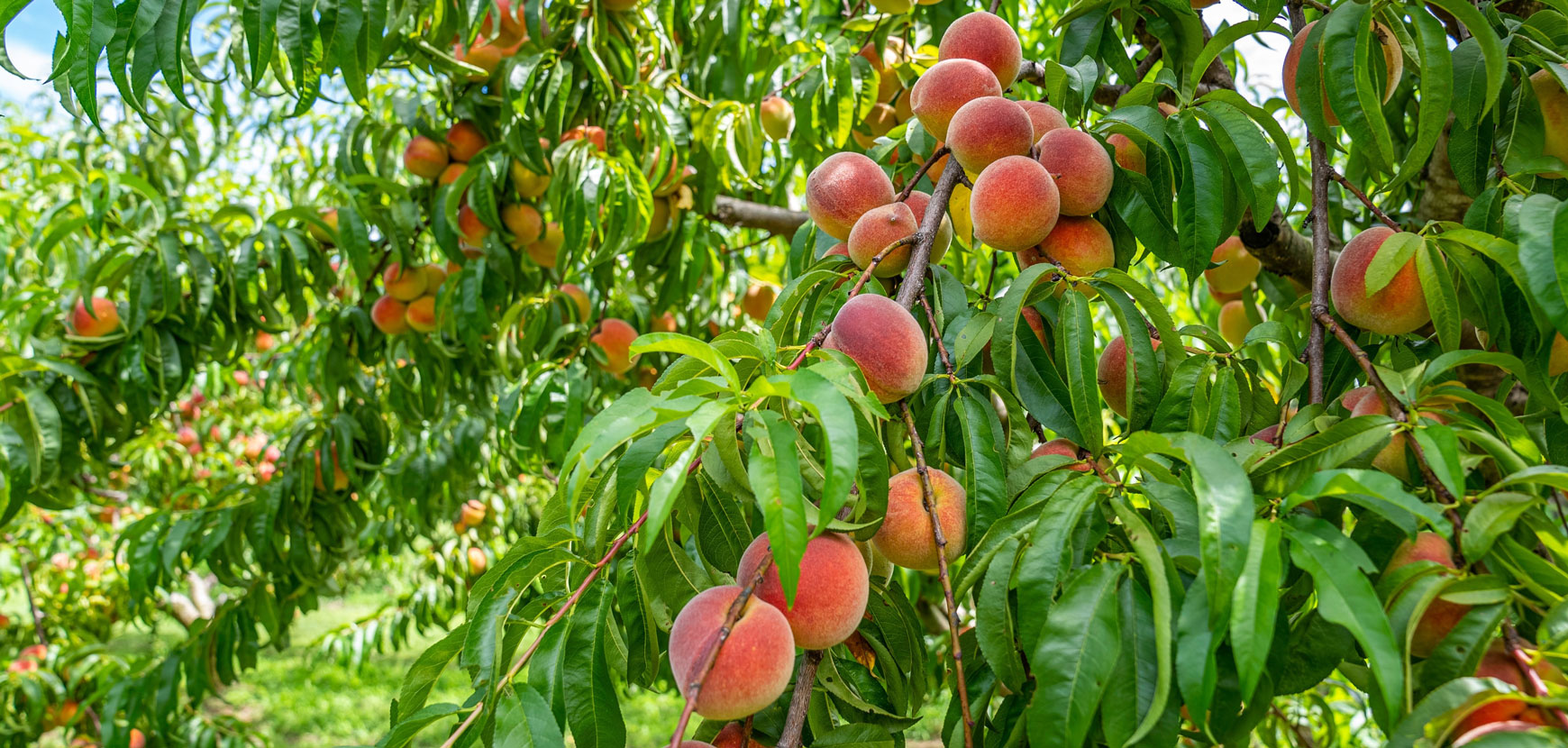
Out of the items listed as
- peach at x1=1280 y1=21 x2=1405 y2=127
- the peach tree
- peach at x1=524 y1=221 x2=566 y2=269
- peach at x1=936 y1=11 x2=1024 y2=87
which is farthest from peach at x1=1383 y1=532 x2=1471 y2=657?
peach at x1=524 y1=221 x2=566 y2=269

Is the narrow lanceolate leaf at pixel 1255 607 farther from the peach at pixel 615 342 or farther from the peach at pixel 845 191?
the peach at pixel 615 342

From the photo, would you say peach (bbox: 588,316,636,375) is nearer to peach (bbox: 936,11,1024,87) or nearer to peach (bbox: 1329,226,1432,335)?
peach (bbox: 936,11,1024,87)

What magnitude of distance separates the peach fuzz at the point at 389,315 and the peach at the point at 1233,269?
1.60m

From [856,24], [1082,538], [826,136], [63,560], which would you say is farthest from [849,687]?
[63,560]

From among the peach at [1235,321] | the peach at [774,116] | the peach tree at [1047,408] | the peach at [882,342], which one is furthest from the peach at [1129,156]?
the peach at [774,116]

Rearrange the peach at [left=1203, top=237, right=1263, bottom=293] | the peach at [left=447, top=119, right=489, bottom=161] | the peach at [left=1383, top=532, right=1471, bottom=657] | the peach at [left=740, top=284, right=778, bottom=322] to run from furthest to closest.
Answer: the peach at [left=740, top=284, right=778, bottom=322] → the peach at [left=447, top=119, right=489, bottom=161] → the peach at [left=1203, top=237, right=1263, bottom=293] → the peach at [left=1383, top=532, right=1471, bottom=657]

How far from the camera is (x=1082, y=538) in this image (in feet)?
1.91

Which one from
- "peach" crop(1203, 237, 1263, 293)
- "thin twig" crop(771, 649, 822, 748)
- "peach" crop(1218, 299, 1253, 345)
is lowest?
"peach" crop(1218, 299, 1253, 345)

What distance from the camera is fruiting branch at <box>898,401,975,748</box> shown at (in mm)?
557

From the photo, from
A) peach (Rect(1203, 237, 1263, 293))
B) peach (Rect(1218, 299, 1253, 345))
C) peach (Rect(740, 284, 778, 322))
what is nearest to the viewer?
peach (Rect(1203, 237, 1263, 293))

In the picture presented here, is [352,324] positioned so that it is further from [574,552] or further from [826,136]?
[574,552]

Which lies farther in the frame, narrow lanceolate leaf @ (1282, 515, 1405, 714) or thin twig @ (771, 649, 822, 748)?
thin twig @ (771, 649, 822, 748)

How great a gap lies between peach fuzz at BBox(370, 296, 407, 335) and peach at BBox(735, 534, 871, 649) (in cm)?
161

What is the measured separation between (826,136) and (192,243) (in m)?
1.26
